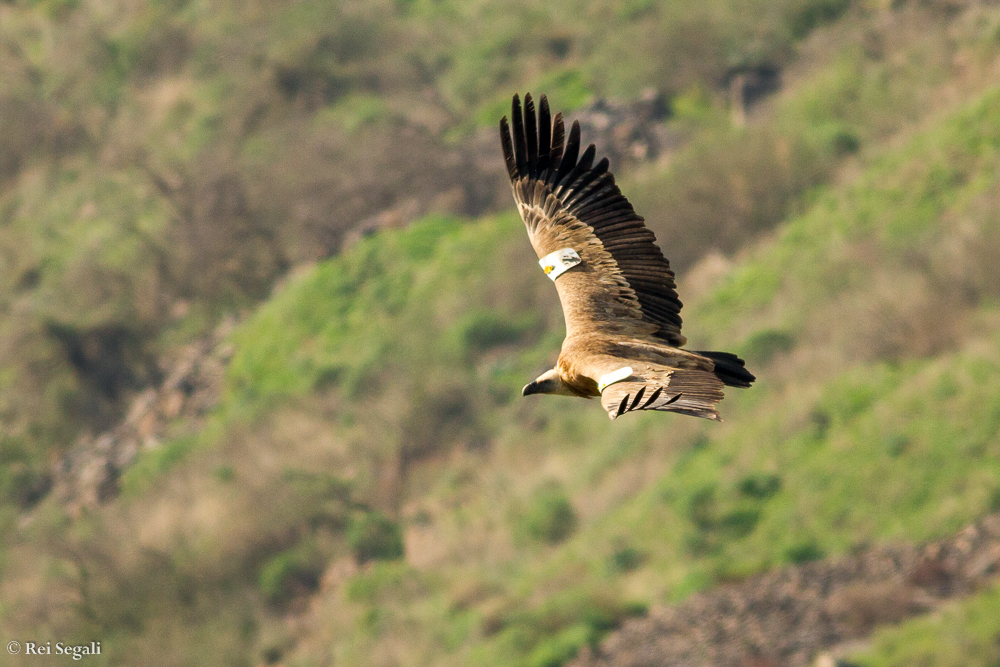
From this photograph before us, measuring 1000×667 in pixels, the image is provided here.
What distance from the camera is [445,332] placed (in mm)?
37094

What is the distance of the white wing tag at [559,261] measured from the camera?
33.5 ft

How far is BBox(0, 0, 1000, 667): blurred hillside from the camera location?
25922 millimetres

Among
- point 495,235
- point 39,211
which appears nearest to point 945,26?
point 495,235

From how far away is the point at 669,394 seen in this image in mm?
7727

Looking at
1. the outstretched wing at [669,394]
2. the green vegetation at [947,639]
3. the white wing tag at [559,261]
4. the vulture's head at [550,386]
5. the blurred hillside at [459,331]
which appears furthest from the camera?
the blurred hillside at [459,331]

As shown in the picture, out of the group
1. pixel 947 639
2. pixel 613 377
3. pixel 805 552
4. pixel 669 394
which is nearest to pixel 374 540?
pixel 805 552

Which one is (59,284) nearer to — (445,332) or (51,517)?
(51,517)

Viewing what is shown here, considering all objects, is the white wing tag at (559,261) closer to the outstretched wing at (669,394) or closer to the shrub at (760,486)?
the outstretched wing at (669,394)

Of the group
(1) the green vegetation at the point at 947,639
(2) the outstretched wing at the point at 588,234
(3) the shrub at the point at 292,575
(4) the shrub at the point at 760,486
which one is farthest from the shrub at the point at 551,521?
(2) the outstretched wing at the point at 588,234

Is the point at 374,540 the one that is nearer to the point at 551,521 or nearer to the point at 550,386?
the point at 551,521

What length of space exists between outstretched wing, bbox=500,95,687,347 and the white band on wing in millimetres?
1220

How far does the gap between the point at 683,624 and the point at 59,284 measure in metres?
28.1

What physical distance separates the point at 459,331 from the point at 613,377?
28403 mm

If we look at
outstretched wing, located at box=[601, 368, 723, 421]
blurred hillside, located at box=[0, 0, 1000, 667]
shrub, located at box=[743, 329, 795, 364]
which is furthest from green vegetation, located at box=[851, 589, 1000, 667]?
outstretched wing, located at box=[601, 368, 723, 421]
